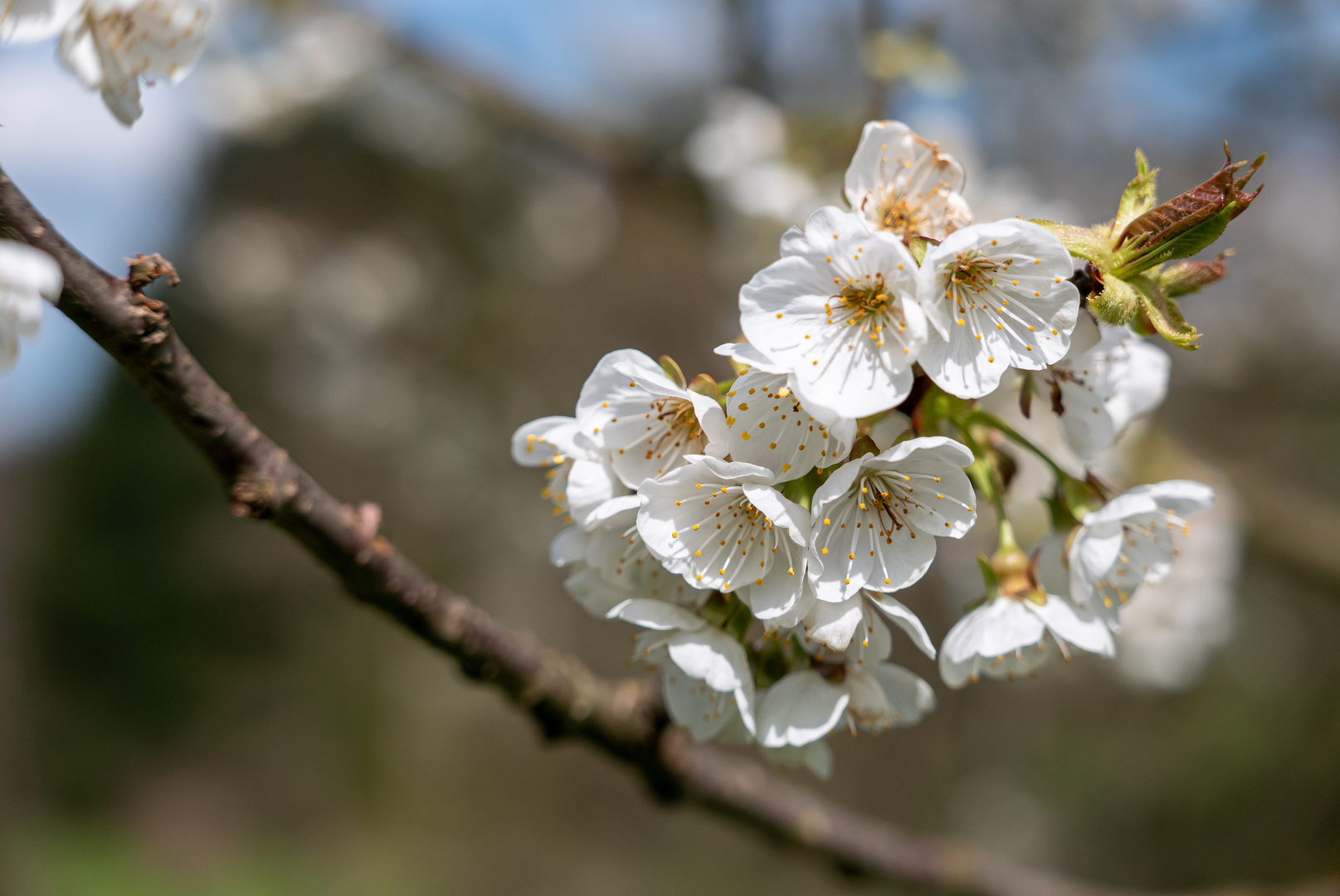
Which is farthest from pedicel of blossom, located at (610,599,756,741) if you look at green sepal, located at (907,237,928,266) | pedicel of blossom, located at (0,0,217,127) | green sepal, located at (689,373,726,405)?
pedicel of blossom, located at (0,0,217,127)

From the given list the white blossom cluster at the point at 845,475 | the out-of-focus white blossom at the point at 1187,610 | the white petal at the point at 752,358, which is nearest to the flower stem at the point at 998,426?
the white blossom cluster at the point at 845,475

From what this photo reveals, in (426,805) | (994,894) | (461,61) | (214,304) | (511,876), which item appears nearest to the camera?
(994,894)

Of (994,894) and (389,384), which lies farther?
(389,384)

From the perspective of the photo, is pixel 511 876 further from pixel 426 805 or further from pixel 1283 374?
pixel 1283 374

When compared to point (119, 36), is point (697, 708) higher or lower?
lower

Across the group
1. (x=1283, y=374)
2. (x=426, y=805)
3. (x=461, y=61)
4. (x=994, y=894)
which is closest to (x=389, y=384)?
(x=461, y=61)

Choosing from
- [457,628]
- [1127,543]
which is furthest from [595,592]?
[1127,543]

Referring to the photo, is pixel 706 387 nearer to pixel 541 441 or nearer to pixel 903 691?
pixel 541 441

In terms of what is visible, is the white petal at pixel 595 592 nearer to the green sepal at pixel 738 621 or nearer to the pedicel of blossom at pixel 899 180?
the green sepal at pixel 738 621
